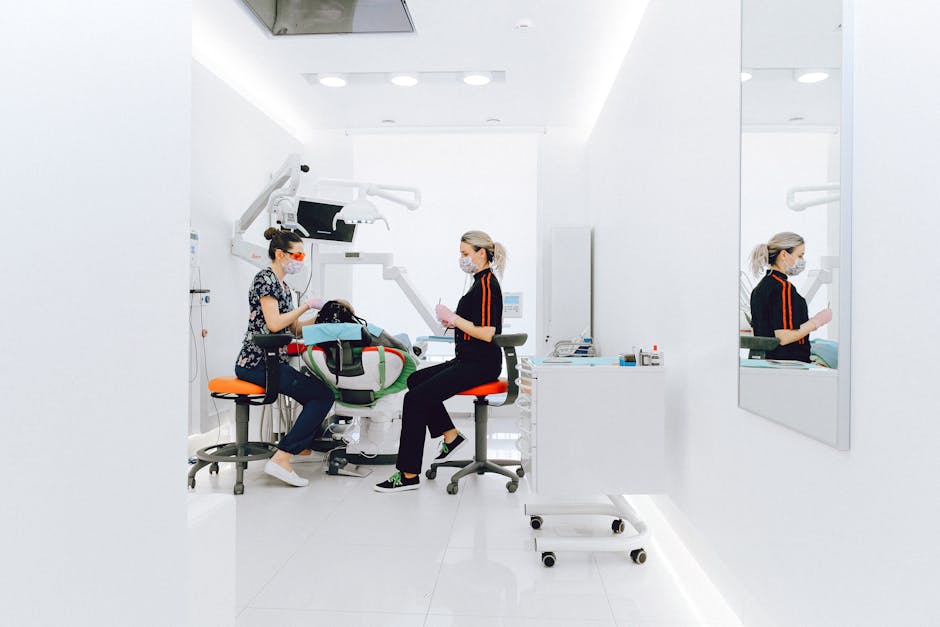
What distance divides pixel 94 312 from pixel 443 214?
629 centimetres

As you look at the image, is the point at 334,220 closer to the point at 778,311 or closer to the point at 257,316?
the point at 257,316

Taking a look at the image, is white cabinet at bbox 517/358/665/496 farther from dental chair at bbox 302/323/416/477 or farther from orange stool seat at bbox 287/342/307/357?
orange stool seat at bbox 287/342/307/357

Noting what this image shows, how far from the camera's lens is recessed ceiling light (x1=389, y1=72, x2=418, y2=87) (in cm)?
474

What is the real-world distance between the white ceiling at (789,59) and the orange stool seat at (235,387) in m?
2.80

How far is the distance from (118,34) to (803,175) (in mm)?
1476

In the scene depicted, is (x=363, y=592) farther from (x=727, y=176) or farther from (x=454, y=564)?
(x=727, y=176)

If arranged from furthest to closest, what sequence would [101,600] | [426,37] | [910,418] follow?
[426,37]
[910,418]
[101,600]

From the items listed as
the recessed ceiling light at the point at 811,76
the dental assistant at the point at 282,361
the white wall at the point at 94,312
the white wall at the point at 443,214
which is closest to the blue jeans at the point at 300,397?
the dental assistant at the point at 282,361

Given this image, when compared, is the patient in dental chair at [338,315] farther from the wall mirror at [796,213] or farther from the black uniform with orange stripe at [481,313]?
the wall mirror at [796,213]

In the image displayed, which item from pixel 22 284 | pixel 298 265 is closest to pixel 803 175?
pixel 22 284

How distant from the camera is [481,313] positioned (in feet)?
11.5

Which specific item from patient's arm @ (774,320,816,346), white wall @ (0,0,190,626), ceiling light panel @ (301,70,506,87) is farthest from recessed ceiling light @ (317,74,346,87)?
patient's arm @ (774,320,816,346)

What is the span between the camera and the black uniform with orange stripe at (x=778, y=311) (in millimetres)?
1507

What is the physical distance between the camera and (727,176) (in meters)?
2.04
